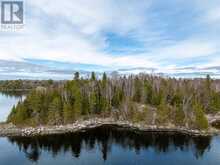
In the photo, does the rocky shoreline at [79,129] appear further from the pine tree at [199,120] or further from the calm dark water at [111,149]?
the calm dark water at [111,149]

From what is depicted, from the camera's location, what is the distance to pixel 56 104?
65.1 m

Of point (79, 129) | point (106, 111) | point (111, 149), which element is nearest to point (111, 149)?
point (111, 149)

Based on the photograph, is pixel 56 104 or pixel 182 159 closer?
pixel 182 159

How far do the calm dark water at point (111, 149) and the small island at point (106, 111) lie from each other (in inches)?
214

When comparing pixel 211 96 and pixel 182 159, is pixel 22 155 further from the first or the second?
pixel 211 96

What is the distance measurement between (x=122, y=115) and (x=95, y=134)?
1597cm

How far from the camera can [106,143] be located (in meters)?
51.9

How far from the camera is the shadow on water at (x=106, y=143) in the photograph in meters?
46.8

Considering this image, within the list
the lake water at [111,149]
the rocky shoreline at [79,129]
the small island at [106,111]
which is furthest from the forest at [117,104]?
the lake water at [111,149]

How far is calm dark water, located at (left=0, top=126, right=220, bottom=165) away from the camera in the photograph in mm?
41919

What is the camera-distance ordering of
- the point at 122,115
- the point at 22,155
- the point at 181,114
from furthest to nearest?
1. the point at 122,115
2. the point at 181,114
3. the point at 22,155

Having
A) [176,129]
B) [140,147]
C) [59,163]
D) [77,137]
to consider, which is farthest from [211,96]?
[59,163]

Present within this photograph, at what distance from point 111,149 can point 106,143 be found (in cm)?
367

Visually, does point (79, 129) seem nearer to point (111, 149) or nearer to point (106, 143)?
point (106, 143)
